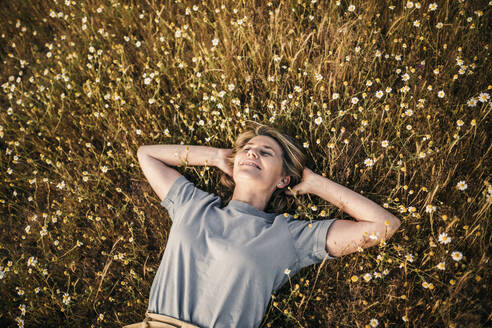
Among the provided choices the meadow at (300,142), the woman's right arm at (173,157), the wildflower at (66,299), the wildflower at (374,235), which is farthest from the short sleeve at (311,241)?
the wildflower at (66,299)

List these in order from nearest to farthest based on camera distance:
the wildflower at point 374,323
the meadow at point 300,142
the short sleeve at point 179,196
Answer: the wildflower at point 374,323, the meadow at point 300,142, the short sleeve at point 179,196

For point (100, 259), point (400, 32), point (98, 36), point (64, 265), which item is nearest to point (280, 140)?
point (400, 32)

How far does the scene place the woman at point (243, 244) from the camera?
2127 millimetres

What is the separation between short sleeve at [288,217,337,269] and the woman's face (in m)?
0.49

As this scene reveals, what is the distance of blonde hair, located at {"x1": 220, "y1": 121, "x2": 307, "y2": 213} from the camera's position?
8.95 feet

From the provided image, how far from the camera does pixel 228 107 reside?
3.33 m

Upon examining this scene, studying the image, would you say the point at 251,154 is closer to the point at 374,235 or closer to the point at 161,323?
the point at 374,235

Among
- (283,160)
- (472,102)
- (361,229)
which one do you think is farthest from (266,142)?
(472,102)

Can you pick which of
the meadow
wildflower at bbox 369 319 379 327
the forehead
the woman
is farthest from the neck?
wildflower at bbox 369 319 379 327

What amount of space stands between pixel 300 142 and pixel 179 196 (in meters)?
1.39

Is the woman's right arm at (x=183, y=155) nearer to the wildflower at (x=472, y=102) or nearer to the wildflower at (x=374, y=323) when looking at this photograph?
the wildflower at (x=374, y=323)

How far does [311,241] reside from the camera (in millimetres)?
2217

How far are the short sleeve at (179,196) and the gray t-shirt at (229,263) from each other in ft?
0.52

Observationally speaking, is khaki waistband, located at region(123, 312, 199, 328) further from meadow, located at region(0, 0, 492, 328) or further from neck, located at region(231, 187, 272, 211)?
neck, located at region(231, 187, 272, 211)
